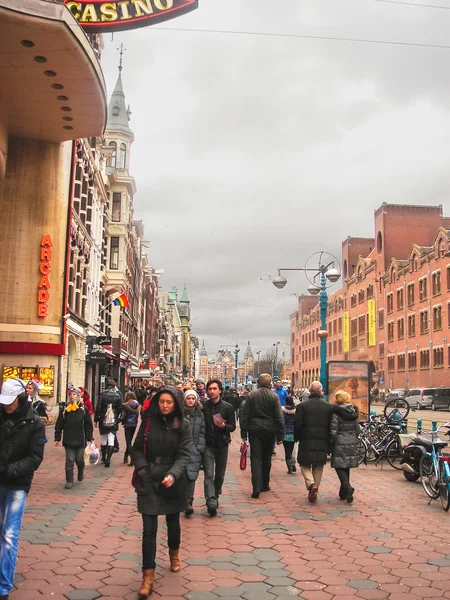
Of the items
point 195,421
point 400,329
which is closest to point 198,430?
point 195,421

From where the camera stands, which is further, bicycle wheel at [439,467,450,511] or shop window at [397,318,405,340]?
shop window at [397,318,405,340]

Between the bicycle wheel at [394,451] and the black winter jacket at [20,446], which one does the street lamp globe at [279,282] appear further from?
the black winter jacket at [20,446]

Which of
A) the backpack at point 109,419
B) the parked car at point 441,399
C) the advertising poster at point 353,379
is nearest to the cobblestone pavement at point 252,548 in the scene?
the backpack at point 109,419

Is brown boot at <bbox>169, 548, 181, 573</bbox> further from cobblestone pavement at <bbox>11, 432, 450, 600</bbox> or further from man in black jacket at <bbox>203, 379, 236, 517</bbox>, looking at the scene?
man in black jacket at <bbox>203, 379, 236, 517</bbox>

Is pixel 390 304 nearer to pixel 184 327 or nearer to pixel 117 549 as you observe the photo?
pixel 117 549

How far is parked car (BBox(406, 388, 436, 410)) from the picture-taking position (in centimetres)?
4994

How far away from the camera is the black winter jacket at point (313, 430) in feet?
31.8

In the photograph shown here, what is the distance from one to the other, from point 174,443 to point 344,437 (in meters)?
4.88

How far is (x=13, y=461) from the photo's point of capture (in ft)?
16.7

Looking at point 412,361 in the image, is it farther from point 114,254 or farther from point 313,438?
point 313,438

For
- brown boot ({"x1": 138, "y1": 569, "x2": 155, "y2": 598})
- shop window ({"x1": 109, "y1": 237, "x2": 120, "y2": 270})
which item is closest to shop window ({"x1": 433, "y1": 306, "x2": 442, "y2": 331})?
shop window ({"x1": 109, "y1": 237, "x2": 120, "y2": 270})

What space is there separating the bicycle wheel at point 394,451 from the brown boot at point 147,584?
9818 millimetres

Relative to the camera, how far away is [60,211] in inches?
1005

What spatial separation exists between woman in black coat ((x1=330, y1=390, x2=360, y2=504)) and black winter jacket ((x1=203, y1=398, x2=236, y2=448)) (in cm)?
176
